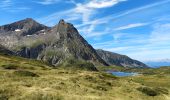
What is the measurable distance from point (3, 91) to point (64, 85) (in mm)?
13115

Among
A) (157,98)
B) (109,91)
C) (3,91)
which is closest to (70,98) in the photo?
(3,91)

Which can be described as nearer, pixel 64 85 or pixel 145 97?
pixel 64 85

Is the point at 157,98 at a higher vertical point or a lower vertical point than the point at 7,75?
lower

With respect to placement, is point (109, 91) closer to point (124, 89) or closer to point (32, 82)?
point (124, 89)

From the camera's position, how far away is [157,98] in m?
55.8

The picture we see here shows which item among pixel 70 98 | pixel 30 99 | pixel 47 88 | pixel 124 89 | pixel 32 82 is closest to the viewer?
pixel 30 99

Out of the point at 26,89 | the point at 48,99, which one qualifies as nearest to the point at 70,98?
the point at 48,99

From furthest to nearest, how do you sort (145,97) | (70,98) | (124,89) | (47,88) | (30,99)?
(124,89) → (145,97) → (47,88) → (70,98) → (30,99)

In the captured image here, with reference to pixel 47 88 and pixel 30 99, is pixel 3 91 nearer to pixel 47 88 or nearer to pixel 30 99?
pixel 30 99

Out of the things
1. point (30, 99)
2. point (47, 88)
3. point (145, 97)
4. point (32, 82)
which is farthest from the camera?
point (145, 97)

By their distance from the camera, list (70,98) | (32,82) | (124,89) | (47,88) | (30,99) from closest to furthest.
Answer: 1. (30,99)
2. (70,98)
3. (47,88)
4. (32,82)
5. (124,89)

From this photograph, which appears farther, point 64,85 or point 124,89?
point 124,89

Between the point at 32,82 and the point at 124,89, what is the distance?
18697 millimetres

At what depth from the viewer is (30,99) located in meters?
38.2
